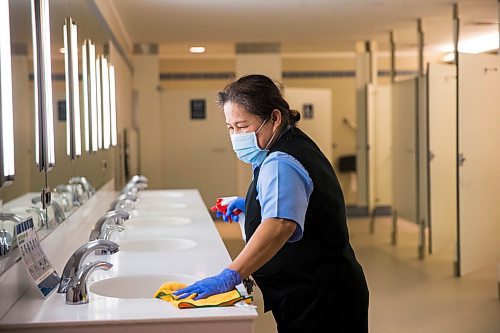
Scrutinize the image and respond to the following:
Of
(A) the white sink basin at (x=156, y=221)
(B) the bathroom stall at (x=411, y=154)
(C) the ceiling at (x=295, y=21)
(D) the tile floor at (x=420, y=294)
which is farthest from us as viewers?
(B) the bathroom stall at (x=411, y=154)

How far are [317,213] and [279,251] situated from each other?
17 cm

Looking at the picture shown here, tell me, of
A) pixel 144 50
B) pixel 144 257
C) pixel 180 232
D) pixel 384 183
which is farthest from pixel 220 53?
pixel 144 257

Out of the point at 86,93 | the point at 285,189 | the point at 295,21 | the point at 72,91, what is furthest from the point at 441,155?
the point at 285,189

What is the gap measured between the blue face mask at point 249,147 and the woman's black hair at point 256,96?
5cm

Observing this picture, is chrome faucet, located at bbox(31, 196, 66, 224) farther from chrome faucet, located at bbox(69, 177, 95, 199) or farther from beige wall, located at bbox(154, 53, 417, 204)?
beige wall, located at bbox(154, 53, 417, 204)

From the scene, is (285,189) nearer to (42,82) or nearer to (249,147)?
(249,147)

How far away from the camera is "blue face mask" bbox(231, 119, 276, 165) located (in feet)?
6.88

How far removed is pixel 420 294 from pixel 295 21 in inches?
130

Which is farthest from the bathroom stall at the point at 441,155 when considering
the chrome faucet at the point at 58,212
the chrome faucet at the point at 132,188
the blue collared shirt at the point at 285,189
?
the blue collared shirt at the point at 285,189

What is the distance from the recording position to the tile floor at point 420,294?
459 cm

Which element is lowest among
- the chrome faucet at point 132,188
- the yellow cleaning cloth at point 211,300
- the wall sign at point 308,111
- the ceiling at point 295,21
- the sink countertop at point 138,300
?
the sink countertop at point 138,300

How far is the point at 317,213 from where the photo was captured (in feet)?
6.66

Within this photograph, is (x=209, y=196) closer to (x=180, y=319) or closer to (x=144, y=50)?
(x=144, y=50)

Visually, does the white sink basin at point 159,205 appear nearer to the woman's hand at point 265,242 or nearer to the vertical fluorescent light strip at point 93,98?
the vertical fluorescent light strip at point 93,98
